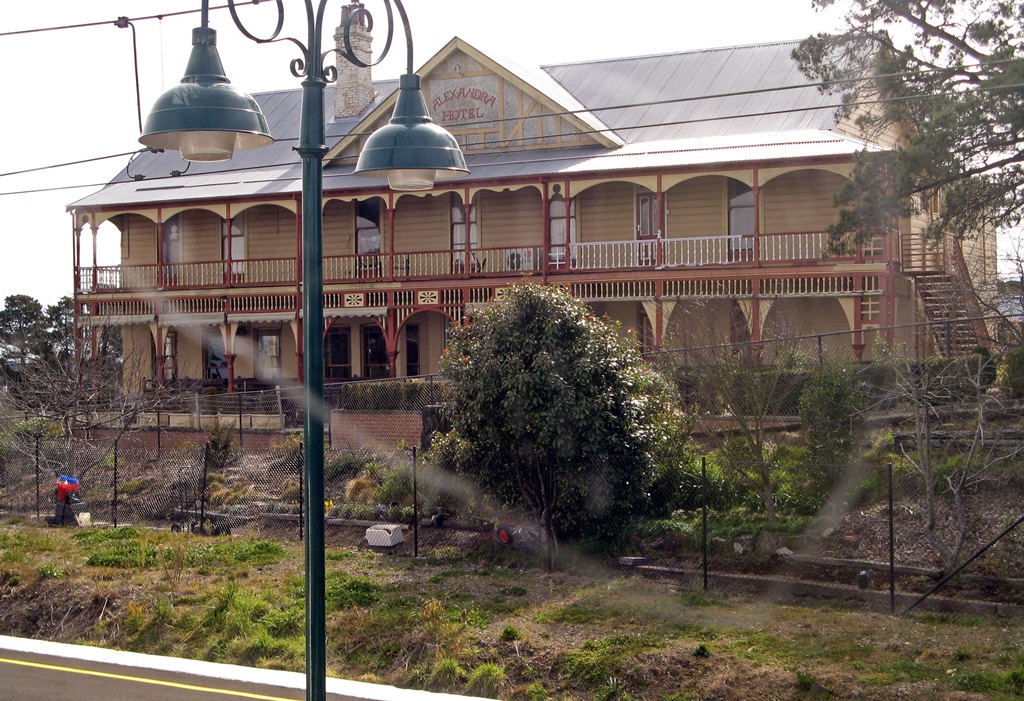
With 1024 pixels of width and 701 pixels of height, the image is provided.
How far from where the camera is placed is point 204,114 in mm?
6109

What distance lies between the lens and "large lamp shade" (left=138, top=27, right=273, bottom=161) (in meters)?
6.11

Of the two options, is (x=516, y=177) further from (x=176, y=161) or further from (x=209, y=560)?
(x=209, y=560)

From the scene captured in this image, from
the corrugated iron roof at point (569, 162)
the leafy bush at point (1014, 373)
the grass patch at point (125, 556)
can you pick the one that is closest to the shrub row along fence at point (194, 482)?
the grass patch at point (125, 556)

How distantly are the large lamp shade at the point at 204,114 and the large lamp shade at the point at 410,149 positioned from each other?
2.65ft

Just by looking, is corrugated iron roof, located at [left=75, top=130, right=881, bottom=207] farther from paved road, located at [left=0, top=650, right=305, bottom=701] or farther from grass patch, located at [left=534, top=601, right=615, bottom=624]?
paved road, located at [left=0, top=650, right=305, bottom=701]

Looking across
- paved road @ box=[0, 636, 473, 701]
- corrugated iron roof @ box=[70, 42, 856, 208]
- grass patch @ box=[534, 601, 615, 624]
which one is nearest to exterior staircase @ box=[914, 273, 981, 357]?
corrugated iron roof @ box=[70, 42, 856, 208]

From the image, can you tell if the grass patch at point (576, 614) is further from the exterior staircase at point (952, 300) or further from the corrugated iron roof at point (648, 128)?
the corrugated iron roof at point (648, 128)

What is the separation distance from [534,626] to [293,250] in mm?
23754

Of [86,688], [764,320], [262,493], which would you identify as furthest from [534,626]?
[764,320]

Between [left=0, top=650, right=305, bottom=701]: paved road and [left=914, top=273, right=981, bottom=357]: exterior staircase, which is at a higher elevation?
[left=914, top=273, right=981, bottom=357]: exterior staircase

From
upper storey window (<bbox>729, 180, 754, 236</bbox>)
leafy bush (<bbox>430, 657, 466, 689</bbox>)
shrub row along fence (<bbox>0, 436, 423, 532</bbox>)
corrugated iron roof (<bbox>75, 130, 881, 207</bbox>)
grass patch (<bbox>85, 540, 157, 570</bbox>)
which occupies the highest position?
corrugated iron roof (<bbox>75, 130, 881, 207</bbox>)

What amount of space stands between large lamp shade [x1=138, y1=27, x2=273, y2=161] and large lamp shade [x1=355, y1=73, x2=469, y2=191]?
809mm

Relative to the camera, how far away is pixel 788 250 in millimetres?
25656

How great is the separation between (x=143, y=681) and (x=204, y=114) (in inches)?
241
